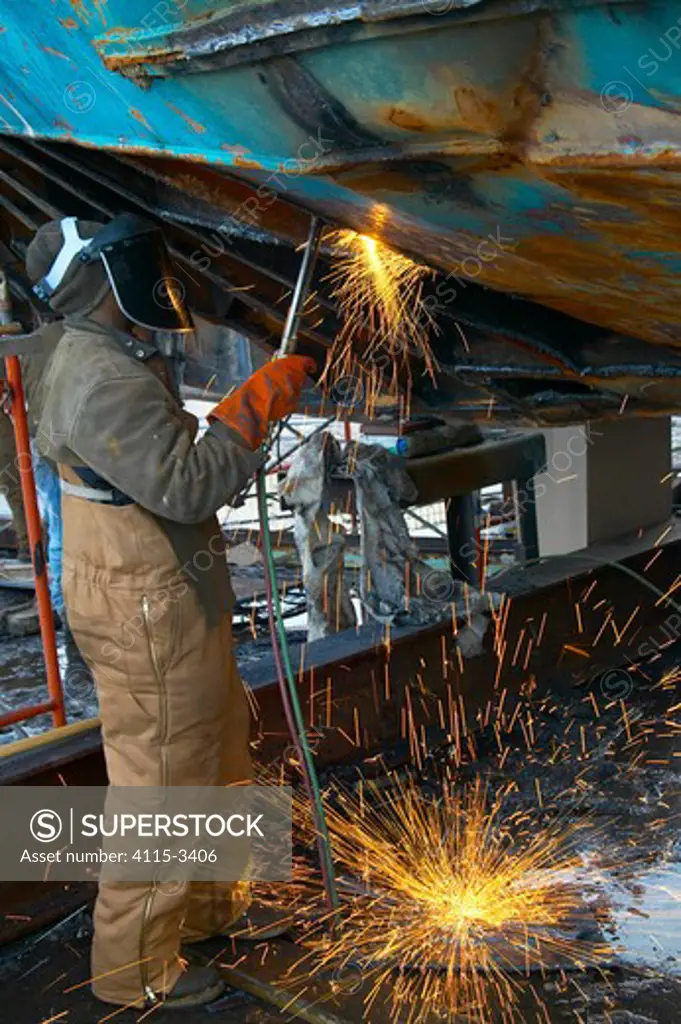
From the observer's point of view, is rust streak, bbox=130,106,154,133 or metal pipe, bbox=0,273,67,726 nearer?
rust streak, bbox=130,106,154,133

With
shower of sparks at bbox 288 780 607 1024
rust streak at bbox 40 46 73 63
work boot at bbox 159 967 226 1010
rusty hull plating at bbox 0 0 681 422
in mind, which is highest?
rust streak at bbox 40 46 73 63

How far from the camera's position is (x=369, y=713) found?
4707 mm

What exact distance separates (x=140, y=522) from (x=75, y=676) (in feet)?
9.94

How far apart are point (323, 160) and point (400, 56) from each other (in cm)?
43

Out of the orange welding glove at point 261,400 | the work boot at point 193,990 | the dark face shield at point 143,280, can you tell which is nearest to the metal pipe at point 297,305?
the orange welding glove at point 261,400

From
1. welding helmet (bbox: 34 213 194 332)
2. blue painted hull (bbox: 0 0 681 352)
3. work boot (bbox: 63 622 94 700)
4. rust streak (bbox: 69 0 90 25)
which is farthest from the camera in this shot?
work boot (bbox: 63 622 94 700)

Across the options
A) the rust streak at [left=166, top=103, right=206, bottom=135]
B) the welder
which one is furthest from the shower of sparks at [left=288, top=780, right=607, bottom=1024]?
the rust streak at [left=166, top=103, right=206, bottom=135]

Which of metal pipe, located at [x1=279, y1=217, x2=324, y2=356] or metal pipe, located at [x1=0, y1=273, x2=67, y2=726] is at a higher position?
metal pipe, located at [x1=279, y1=217, x2=324, y2=356]

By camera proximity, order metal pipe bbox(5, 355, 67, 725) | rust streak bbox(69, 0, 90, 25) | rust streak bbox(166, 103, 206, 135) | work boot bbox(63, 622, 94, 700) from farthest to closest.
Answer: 1. work boot bbox(63, 622, 94, 700)
2. metal pipe bbox(5, 355, 67, 725)
3. rust streak bbox(166, 103, 206, 135)
4. rust streak bbox(69, 0, 90, 25)

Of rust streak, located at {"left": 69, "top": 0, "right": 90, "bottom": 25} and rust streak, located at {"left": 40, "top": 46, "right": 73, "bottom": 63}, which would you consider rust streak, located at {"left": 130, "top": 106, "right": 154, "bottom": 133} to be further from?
rust streak, located at {"left": 69, "top": 0, "right": 90, "bottom": 25}

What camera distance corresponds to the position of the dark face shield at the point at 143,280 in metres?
2.90

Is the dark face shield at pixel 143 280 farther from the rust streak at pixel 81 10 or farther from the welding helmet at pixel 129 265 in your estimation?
the rust streak at pixel 81 10

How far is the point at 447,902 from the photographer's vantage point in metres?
3.62

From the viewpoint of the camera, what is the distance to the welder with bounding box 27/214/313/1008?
2838mm
